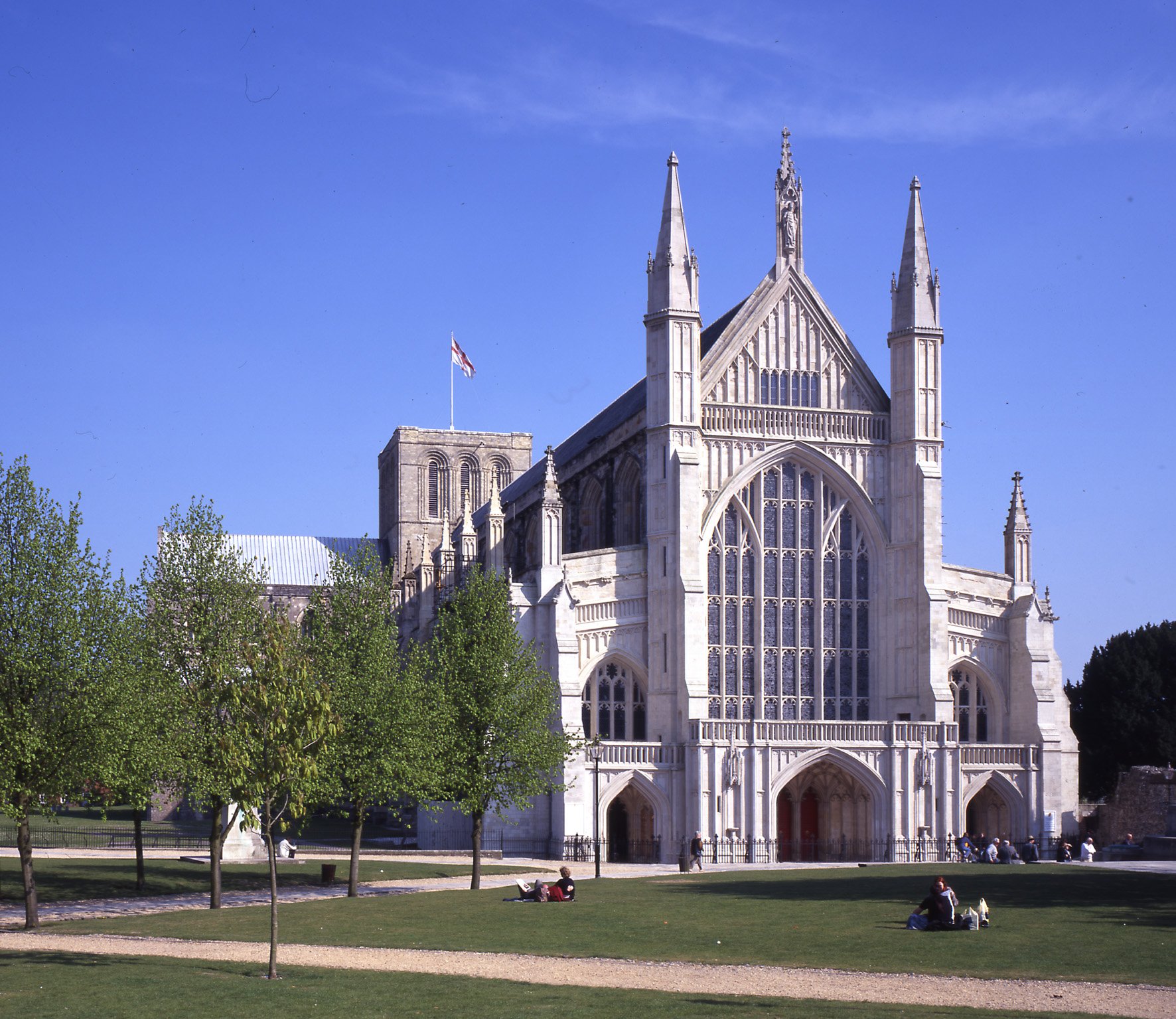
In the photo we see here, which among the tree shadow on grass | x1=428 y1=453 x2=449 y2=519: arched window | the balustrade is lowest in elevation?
the tree shadow on grass

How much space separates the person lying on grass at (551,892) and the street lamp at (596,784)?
324 inches

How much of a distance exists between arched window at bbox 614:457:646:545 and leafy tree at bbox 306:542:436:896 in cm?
2140

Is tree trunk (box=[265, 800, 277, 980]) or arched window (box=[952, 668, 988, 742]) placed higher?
arched window (box=[952, 668, 988, 742])

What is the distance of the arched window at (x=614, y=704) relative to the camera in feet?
204

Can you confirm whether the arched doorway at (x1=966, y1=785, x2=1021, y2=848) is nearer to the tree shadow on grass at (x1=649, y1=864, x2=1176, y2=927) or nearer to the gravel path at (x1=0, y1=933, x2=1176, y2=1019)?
the tree shadow on grass at (x1=649, y1=864, x2=1176, y2=927)

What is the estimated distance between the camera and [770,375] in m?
64.8

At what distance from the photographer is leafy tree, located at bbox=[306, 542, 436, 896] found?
4306cm

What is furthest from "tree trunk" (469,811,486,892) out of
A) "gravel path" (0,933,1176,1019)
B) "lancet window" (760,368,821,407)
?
"lancet window" (760,368,821,407)

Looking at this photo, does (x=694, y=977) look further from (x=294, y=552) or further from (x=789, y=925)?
(x=294, y=552)

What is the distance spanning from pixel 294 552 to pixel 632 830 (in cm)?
5858

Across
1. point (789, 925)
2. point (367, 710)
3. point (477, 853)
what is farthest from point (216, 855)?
point (789, 925)

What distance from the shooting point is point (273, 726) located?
2638 centimetres

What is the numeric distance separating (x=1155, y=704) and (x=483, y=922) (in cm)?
5823

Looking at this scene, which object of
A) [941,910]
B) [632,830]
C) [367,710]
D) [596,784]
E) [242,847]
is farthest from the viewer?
[632,830]
